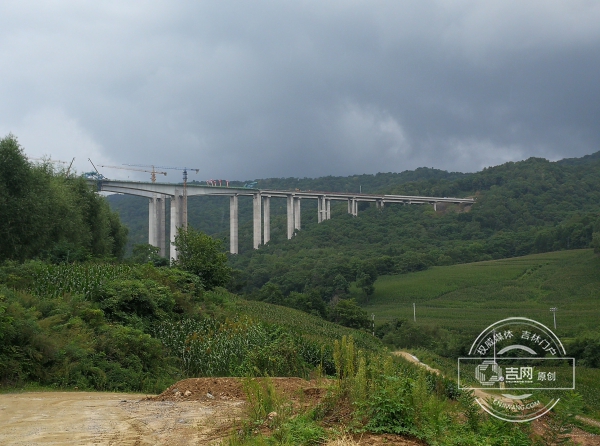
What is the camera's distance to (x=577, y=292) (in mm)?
60656

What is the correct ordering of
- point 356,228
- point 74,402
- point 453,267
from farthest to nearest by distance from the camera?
point 356,228, point 453,267, point 74,402

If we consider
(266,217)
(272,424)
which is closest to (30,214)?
(272,424)

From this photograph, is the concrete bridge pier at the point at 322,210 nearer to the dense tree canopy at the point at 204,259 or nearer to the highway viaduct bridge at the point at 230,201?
the highway viaduct bridge at the point at 230,201

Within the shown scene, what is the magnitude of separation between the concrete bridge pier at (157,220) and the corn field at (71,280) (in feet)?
179

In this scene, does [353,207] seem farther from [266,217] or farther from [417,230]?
[266,217]

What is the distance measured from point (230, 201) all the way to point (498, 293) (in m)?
41.0

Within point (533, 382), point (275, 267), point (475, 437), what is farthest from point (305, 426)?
point (275, 267)

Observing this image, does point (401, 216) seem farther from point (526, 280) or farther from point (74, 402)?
point (74, 402)

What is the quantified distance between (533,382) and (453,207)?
111729 millimetres

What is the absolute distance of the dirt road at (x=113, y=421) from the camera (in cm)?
761

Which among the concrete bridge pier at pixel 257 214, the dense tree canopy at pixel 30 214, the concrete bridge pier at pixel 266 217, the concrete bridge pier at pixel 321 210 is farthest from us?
the concrete bridge pier at pixel 321 210

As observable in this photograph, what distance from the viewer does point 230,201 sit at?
89.6 meters

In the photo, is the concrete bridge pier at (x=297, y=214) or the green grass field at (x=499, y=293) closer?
the green grass field at (x=499, y=293)

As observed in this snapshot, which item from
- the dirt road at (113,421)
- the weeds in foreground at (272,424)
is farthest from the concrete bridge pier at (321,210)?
the weeds in foreground at (272,424)
